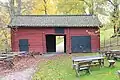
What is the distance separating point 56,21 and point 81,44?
4.27m

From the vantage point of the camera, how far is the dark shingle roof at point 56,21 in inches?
1380

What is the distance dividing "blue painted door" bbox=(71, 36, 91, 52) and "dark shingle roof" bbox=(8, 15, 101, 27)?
1.54 metres

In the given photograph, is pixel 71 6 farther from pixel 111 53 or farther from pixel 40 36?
pixel 111 53

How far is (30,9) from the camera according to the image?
170 ft

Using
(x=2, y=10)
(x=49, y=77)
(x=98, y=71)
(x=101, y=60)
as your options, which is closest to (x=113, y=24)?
(x=101, y=60)

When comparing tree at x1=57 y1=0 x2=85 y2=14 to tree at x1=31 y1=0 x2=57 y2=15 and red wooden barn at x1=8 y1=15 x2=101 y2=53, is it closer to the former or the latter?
tree at x1=31 y1=0 x2=57 y2=15

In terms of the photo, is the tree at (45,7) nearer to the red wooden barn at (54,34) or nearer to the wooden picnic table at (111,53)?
the red wooden barn at (54,34)

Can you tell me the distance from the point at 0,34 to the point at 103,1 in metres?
14.2

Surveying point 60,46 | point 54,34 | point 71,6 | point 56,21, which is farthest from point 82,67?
point 60,46

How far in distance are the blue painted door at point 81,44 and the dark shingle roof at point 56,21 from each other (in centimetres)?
154

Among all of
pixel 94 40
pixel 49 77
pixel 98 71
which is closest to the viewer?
pixel 49 77

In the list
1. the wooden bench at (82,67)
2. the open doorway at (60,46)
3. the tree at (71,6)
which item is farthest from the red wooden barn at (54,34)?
the wooden bench at (82,67)

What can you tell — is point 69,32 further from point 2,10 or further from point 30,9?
point 30,9

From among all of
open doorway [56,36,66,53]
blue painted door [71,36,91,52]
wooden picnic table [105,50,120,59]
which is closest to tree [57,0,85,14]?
open doorway [56,36,66,53]
